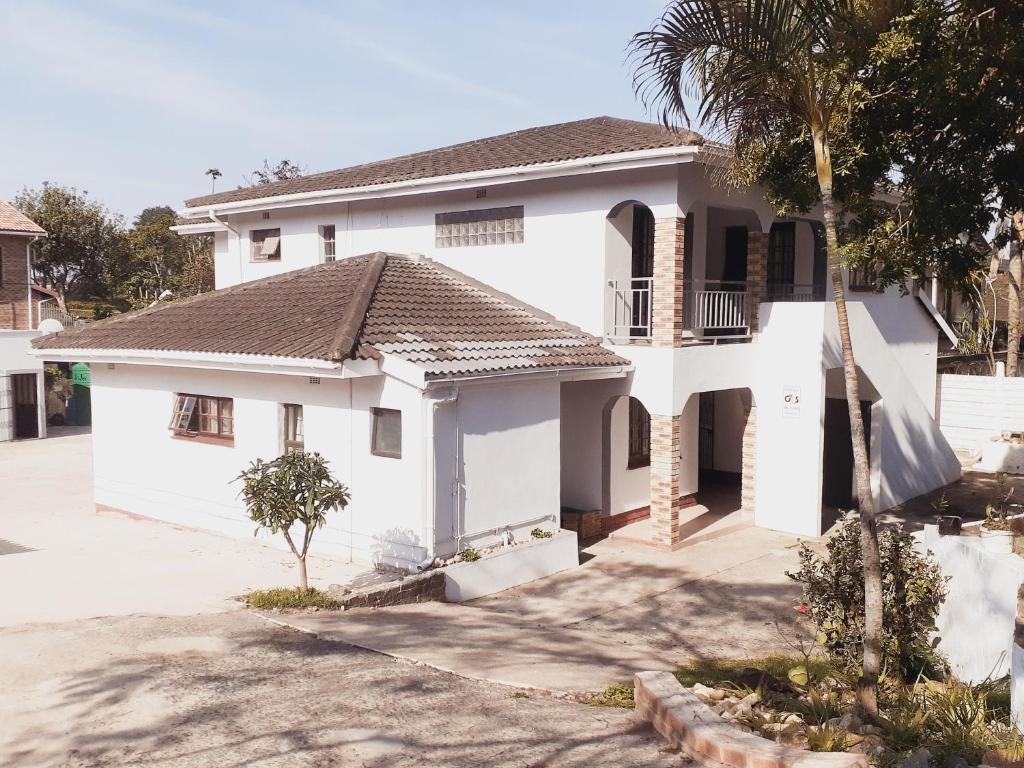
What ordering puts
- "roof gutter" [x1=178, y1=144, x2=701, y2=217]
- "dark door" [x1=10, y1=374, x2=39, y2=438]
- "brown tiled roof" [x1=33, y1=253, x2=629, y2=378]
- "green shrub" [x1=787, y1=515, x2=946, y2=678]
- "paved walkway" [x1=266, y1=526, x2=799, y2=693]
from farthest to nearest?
"dark door" [x1=10, y1=374, x2=39, y2=438]
"roof gutter" [x1=178, y1=144, x2=701, y2=217]
"brown tiled roof" [x1=33, y1=253, x2=629, y2=378]
"paved walkway" [x1=266, y1=526, x2=799, y2=693]
"green shrub" [x1=787, y1=515, x2=946, y2=678]

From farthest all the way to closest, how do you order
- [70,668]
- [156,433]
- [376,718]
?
[156,433]
[70,668]
[376,718]

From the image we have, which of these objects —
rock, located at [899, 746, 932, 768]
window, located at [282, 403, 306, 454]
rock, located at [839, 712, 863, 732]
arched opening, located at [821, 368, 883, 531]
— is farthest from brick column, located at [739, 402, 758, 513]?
rock, located at [899, 746, 932, 768]

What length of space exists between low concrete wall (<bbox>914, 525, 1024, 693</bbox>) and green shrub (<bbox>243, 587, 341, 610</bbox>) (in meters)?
6.10

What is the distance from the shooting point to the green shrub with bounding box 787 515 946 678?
7.95 meters

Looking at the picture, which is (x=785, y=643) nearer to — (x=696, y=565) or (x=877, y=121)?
(x=696, y=565)

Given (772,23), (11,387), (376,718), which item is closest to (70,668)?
(376,718)

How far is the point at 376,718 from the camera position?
21.0 ft

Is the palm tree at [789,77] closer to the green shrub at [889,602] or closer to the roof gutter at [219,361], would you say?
the green shrub at [889,602]

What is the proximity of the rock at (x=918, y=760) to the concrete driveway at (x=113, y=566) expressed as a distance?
708 centimetres

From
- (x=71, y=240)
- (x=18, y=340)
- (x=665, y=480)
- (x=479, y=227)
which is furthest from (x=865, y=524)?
(x=71, y=240)

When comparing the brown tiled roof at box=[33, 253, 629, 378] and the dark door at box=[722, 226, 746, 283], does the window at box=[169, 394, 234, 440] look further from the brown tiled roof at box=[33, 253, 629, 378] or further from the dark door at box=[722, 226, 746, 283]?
the dark door at box=[722, 226, 746, 283]

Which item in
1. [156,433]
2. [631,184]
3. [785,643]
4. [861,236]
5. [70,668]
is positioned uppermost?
[631,184]

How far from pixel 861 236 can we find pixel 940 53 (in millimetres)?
2117

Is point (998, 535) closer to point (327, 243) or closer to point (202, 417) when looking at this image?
point (202, 417)
